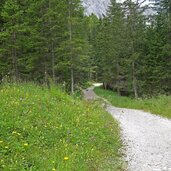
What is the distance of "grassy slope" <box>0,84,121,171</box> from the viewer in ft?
21.1

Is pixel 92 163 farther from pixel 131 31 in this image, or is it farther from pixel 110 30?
pixel 110 30

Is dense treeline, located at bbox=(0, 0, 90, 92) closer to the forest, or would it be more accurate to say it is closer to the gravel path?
the forest

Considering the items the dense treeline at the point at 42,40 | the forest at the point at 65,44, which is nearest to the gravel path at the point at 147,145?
the forest at the point at 65,44

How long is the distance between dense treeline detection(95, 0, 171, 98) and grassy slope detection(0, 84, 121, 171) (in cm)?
2442

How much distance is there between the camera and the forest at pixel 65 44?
24078 mm

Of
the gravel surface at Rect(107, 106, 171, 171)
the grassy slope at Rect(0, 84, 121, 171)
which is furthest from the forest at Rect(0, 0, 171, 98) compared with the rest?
the grassy slope at Rect(0, 84, 121, 171)

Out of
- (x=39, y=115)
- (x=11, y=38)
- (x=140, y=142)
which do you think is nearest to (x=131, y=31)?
(x=11, y=38)

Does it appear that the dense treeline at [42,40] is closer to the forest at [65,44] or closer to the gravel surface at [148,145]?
the forest at [65,44]

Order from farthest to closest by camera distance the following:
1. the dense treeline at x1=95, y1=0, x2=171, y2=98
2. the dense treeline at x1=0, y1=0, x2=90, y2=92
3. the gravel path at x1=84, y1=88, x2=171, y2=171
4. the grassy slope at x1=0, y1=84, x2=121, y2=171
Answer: the dense treeline at x1=95, y1=0, x2=171, y2=98 → the dense treeline at x1=0, y1=0, x2=90, y2=92 → the gravel path at x1=84, y1=88, x2=171, y2=171 → the grassy slope at x1=0, y1=84, x2=121, y2=171

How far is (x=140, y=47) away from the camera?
40.1m

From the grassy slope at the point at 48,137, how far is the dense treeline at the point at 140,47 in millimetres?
24420

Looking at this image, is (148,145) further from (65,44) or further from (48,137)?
(65,44)

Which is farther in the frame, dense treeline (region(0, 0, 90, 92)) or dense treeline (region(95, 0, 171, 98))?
dense treeline (region(95, 0, 171, 98))

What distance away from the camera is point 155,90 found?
3772 cm
